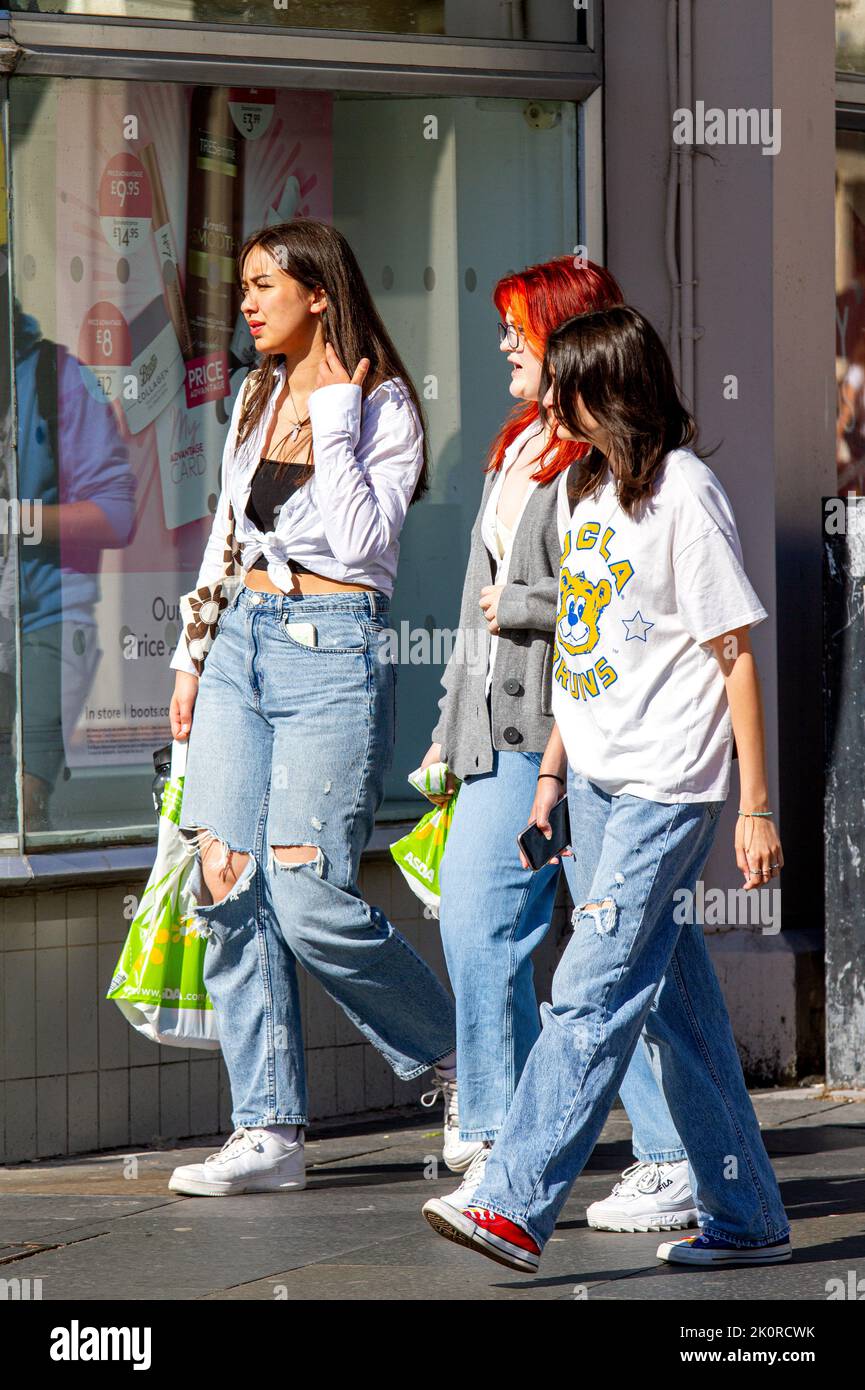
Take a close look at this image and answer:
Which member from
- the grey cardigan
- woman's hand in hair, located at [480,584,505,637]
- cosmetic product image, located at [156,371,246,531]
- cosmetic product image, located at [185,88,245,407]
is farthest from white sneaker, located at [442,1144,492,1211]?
cosmetic product image, located at [185,88,245,407]

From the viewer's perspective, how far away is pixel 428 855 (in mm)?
4738

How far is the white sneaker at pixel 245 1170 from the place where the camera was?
466 centimetres

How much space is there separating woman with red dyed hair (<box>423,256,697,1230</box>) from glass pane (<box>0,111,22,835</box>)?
156 centimetres

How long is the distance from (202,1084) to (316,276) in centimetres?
224

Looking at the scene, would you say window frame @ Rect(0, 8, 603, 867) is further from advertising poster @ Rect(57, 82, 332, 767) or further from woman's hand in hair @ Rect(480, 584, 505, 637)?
woman's hand in hair @ Rect(480, 584, 505, 637)

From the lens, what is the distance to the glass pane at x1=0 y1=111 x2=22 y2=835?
544cm

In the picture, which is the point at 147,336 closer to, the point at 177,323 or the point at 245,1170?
the point at 177,323

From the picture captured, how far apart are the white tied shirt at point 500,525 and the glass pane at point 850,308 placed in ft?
7.84

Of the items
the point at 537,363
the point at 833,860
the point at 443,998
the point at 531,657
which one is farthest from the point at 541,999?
the point at 537,363

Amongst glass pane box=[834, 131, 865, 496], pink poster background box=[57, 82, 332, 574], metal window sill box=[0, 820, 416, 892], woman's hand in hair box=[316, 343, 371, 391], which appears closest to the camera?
woman's hand in hair box=[316, 343, 371, 391]

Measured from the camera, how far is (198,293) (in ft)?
19.5

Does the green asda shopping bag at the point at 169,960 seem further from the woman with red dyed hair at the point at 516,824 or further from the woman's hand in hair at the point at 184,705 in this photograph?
the woman with red dyed hair at the point at 516,824

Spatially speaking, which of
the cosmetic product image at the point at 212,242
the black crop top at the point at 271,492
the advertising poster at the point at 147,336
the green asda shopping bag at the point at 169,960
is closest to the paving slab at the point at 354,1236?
the green asda shopping bag at the point at 169,960
